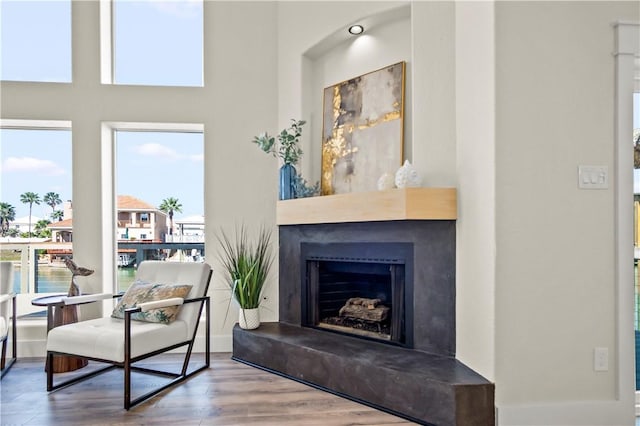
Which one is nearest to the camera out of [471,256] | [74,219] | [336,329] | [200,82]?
[471,256]

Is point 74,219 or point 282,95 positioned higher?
point 282,95

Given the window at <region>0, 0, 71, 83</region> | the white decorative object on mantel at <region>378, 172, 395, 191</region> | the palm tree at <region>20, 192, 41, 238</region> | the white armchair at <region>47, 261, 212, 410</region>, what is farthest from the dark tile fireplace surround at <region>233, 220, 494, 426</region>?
the window at <region>0, 0, 71, 83</region>

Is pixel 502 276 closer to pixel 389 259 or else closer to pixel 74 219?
pixel 389 259

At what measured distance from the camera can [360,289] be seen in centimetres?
349

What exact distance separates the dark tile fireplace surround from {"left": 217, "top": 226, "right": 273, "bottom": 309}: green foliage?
0.69ft

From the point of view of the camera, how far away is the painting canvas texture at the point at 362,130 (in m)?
3.16

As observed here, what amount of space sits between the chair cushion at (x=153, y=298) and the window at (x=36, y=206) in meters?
1.19

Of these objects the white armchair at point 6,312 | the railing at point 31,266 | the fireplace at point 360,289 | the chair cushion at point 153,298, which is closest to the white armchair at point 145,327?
the chair cushion at point 153,298

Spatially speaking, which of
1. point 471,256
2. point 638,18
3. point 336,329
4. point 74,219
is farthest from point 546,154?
point 74,219

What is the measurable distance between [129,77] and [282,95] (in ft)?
4.82

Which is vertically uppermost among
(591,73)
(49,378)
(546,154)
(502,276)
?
(591,73)

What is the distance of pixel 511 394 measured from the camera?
7.14ft

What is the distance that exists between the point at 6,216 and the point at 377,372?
364cm

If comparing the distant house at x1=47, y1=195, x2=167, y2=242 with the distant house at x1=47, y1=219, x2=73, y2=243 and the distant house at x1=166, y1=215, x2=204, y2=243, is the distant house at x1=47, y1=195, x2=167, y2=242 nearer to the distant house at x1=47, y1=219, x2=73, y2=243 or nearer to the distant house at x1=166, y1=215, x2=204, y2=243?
the distant house at x1=166, y1=215, x2=204, y2=243
